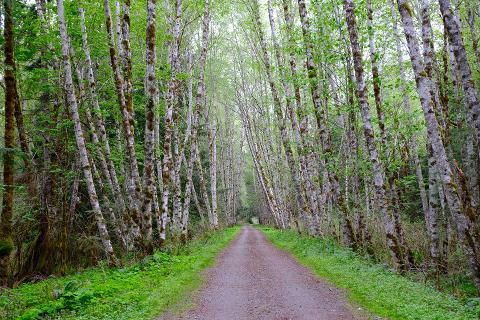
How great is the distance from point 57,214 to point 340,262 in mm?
9370

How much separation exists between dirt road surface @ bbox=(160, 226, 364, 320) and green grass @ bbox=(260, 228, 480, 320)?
394mm

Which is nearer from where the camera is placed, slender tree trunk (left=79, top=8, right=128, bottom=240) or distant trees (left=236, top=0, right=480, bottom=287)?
distant trees (left=236, top=0, right=480, bottom=287)

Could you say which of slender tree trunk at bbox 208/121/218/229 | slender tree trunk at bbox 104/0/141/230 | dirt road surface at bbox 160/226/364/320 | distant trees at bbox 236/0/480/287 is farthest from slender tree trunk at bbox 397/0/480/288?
slender tree trunk at bbox 208/121/218/229

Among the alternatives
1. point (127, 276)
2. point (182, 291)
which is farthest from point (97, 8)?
point (182, 291)

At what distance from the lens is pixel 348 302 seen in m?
6.92

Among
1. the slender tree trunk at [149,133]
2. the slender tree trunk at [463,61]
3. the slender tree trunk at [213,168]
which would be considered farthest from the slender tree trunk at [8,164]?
the slender tree trunk at [213,168]

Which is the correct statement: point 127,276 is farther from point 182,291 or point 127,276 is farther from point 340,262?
point 340,262

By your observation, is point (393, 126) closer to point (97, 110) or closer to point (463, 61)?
point (463, 61)

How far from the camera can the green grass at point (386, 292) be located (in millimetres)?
6035

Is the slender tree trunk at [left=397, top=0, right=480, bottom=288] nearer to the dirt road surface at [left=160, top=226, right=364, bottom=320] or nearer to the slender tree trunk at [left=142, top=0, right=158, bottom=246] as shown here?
the dirt road surface at [left=160, top=226, right=364, bottom=320]

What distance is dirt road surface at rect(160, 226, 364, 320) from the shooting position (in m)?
6.36

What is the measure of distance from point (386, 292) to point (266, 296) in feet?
7.65

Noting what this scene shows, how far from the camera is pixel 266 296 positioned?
7.64m

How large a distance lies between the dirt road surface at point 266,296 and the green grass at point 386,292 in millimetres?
394
